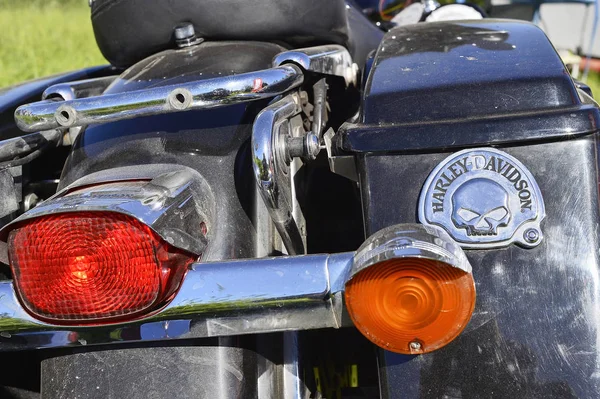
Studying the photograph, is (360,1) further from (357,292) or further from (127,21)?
(357,292)

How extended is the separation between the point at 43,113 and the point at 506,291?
85 centimetres

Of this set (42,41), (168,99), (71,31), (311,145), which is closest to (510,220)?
(311,145)

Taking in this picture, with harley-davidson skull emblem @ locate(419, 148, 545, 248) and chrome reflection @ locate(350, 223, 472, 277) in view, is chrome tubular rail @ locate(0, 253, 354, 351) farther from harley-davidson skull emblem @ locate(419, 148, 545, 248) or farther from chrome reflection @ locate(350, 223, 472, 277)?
harley-davidson skull emblem @ locate(419, 148, 545, 248)

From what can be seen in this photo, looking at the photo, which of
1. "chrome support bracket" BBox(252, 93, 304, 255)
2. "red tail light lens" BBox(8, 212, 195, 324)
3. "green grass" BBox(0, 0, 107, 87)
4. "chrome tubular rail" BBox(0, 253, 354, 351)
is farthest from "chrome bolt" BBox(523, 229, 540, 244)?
"green grass" BBox(0, 0, 107, 87)

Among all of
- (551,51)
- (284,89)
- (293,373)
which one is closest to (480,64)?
(551,51)

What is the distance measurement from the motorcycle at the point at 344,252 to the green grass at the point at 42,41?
16.9ft

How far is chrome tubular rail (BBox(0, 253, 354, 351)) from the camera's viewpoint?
105 centimetres

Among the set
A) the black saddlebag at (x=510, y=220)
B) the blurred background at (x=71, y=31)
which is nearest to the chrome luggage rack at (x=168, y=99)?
the black saddlebag at (x=510, y=220)

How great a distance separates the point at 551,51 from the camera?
1272 millimetres

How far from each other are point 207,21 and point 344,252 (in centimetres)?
68

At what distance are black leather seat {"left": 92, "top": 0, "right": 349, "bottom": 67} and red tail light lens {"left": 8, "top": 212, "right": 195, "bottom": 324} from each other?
0.69 metres

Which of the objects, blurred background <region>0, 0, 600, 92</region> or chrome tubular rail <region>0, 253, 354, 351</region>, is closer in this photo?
chrome tubular rail <region>0, 253, 354, 351</region>

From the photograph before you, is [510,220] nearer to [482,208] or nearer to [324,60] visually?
[482,208]

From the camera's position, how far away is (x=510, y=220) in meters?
1.10
